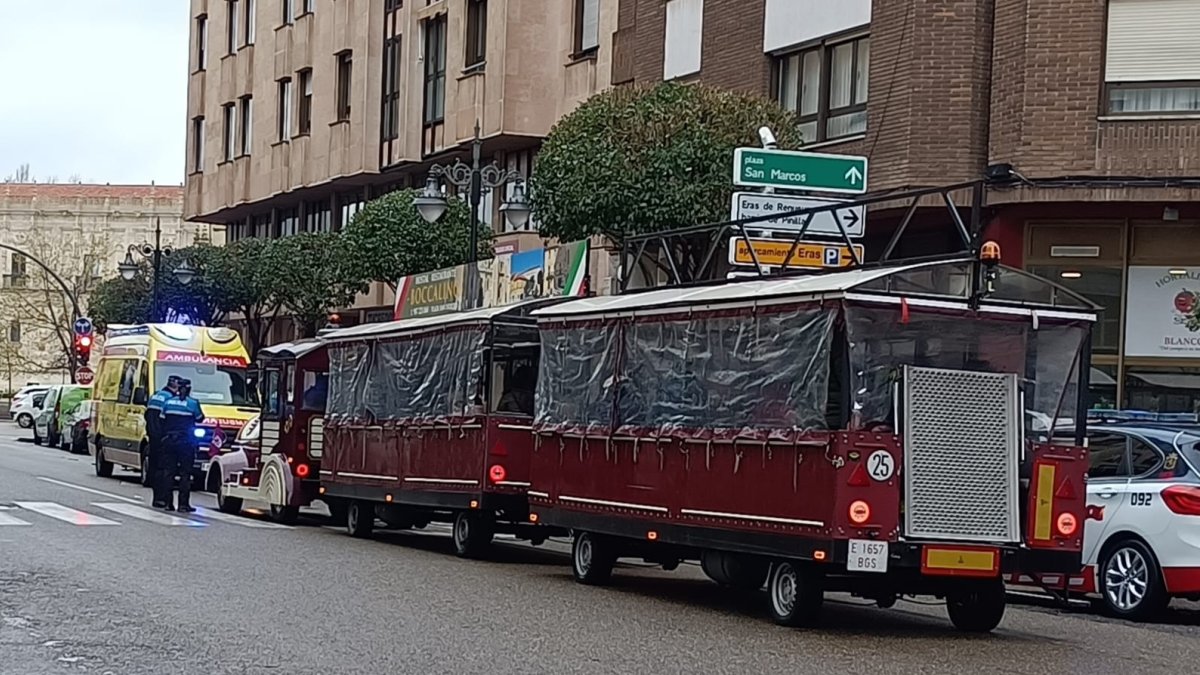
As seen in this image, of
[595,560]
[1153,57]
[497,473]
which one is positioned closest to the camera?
[595,560]

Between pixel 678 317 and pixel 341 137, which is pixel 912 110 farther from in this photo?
pixel 341 137

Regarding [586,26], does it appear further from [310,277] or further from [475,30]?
[310,277]

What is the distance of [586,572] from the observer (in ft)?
54.4

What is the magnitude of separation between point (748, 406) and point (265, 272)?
31905mm

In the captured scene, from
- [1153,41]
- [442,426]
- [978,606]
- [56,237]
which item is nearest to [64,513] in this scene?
[442,426]

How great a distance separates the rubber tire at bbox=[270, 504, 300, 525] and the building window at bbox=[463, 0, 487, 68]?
1738 cm

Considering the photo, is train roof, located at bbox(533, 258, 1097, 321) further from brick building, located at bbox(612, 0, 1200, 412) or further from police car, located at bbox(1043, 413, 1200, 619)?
brick building, located at bbox(612, 0, 1200, 412)

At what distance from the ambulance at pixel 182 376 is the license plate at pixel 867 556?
1877cm

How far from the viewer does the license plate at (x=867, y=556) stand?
1259 centimetres

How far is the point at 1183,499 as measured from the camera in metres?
14.8

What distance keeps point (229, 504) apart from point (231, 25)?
3254cm

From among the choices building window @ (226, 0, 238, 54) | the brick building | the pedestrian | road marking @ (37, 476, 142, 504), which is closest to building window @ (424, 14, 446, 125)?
road marking @ (37, 476, 142, 504)

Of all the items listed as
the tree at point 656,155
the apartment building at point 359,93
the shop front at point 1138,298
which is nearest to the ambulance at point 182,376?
the tree at point 656,155

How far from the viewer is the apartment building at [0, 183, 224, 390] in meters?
94.5
